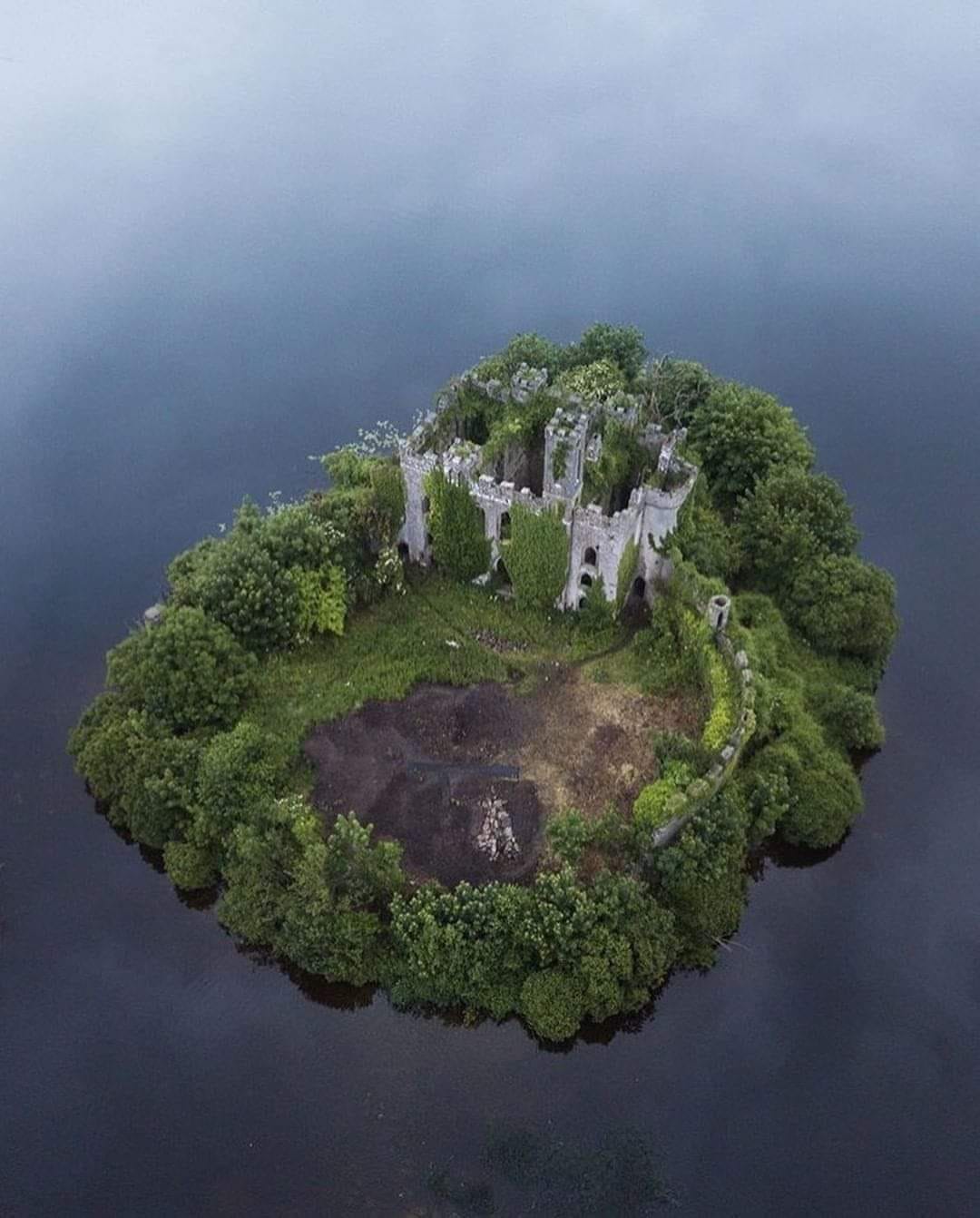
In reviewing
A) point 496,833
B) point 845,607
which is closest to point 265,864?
point 496,833

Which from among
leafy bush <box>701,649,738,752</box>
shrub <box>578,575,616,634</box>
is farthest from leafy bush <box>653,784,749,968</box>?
shrub <box>578,575,616,634</box>

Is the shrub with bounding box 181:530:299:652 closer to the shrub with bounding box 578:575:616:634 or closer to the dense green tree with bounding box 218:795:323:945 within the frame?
the dense green tree with bounding box 218:795:323:945


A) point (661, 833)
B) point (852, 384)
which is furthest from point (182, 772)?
point (852, 384)

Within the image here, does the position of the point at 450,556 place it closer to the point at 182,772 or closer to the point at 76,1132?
the point at 182,772

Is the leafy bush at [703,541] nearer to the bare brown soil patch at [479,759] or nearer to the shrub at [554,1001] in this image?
the bare brown soil patch at [479,759]

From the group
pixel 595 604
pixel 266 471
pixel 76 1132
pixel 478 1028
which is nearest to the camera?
pixel 76 1132

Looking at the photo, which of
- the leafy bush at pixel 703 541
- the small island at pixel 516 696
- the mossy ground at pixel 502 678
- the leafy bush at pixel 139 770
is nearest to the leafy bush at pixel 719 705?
the small island at pixel 516 696

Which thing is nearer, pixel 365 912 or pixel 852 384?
pixel 365 912
